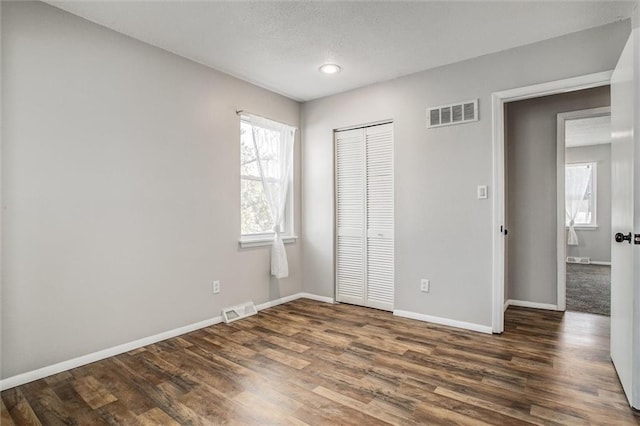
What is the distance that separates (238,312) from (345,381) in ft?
5.60

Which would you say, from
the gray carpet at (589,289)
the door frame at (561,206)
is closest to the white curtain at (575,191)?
the gray carpet at (589,289)

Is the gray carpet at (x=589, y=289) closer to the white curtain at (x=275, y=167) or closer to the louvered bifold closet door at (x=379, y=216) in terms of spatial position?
the louvered bifold closet door at (x=379, y=216)

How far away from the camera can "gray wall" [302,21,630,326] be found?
290 centimetres

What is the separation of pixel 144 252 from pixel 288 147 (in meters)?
2.09

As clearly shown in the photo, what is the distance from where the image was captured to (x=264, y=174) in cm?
400

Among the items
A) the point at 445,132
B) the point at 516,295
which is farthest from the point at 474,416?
the point at 516,295

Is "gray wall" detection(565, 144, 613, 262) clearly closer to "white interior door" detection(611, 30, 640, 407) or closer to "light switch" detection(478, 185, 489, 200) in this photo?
"light switch" detection(478, 185, 489, 200)

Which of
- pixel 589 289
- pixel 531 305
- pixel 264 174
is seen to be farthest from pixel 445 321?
pixel 589 289

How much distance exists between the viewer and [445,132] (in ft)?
11.3

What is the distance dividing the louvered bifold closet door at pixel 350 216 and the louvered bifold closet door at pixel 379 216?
79 millimetres

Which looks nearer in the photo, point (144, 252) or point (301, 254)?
point (144, 252)

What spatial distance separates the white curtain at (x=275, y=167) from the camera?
3.97 metres

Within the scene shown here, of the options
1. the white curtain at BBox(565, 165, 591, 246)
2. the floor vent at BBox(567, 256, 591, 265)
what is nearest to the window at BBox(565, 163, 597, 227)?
the white curtain at BBox(565, 165, 591, 246)

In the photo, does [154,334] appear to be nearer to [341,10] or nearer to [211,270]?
[211,270]
